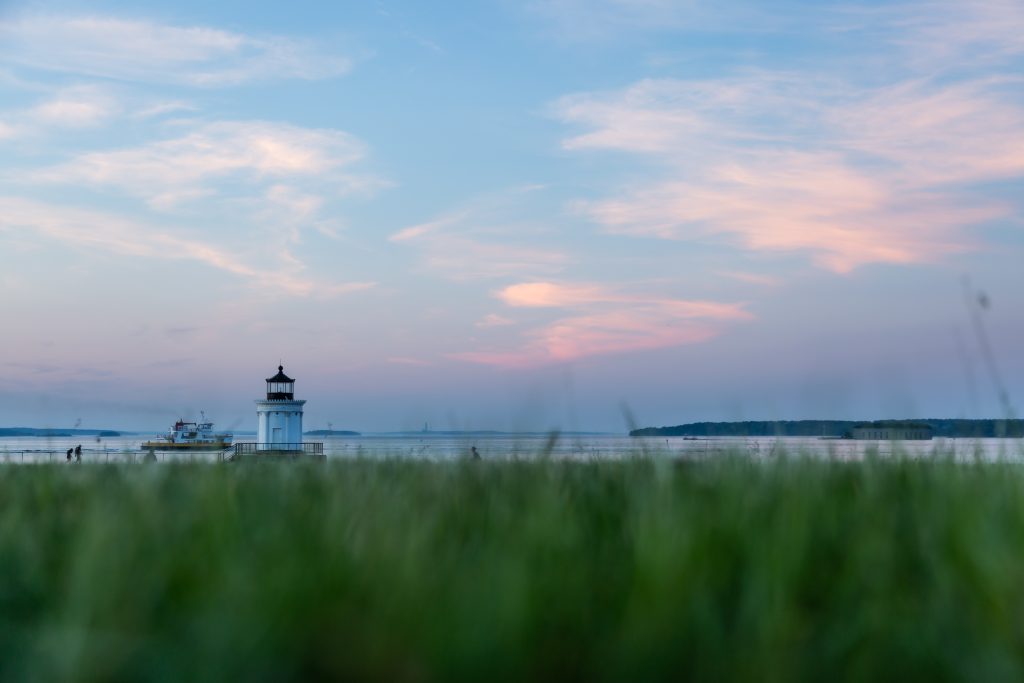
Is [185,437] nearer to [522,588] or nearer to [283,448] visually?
[283,448]

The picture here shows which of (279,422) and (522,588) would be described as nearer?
(522,588)

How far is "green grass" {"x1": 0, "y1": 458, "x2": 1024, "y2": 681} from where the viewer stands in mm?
1983

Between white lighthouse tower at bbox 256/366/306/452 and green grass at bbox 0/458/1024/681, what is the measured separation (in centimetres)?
3478

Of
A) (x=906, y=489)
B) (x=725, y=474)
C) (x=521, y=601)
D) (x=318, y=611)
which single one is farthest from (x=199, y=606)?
(x=906, y=489)

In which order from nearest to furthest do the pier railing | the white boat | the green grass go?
the green grass < the pier railing < the white boat

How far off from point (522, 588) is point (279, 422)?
1455 inches

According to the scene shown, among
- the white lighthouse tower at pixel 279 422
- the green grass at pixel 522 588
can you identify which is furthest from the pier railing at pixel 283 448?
the green grass at pixel 522 588

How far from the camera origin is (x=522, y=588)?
2.12 metres

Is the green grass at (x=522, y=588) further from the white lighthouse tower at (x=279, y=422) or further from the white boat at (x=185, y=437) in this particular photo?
the white boat at (x=185, y=437)

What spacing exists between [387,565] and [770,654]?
99cm

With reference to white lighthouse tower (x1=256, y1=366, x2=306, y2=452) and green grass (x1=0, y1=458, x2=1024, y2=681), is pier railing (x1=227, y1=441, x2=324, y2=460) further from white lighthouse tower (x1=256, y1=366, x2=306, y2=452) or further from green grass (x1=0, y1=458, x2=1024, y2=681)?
green grass (x1=0, y1=458, x2=1024, y2=681)

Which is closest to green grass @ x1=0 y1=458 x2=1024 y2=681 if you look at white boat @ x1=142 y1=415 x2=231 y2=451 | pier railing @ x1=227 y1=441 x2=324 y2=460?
pier railing @ x1=227 y1=441 x2=324 y2=460

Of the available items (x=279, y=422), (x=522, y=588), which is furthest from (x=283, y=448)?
(x=522, y=588)

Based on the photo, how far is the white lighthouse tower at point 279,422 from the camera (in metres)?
37.2
